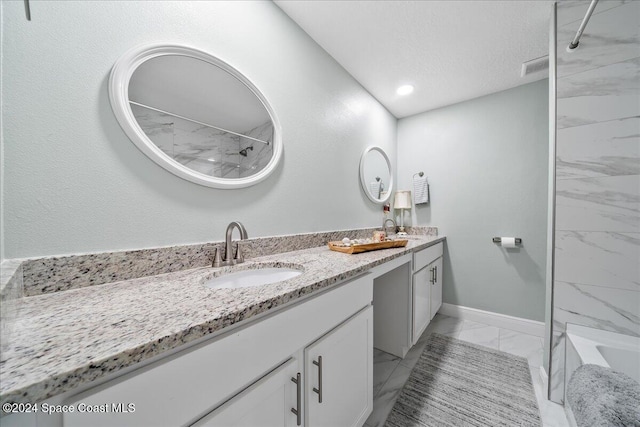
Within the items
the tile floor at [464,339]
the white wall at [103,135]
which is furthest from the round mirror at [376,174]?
the tile floor at [464,339]

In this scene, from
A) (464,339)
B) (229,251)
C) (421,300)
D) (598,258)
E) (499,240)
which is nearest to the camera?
(229,251)

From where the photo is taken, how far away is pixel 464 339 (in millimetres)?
1891

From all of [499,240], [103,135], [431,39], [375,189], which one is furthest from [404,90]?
[103,135]

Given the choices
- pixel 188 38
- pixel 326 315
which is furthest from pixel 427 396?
pixel 188 38

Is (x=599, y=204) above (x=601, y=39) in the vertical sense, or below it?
below

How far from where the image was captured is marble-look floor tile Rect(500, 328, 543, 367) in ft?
5.39

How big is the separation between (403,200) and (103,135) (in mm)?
2410

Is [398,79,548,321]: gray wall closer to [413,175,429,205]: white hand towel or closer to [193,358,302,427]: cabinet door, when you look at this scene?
[413,175,429,205]: white hand towel

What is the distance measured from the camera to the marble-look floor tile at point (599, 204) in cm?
110

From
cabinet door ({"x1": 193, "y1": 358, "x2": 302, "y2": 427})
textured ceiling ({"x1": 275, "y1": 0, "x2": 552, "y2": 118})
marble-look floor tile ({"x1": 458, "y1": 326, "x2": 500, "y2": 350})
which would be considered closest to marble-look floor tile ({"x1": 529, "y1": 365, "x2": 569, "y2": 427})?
marble-look floor tile ({"x1": 458, "y1": 326, "x2": 500, "y2": 350})

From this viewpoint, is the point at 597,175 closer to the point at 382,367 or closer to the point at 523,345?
the point at 523,345

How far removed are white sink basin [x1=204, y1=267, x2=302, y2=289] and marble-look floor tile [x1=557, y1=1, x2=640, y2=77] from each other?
1.90 metres

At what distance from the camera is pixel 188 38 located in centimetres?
97

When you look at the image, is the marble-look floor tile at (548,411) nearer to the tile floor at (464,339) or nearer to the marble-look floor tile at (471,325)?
the tile floor at (464,339)
